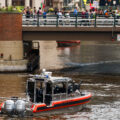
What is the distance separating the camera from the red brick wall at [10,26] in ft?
160

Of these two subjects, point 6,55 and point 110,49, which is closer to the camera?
point 6,55

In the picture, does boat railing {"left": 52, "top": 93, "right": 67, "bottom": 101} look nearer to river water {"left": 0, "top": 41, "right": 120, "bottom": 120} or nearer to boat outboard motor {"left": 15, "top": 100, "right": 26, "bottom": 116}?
river water {"left": 0, "top": 41, "right": 120, "bottom": 120}

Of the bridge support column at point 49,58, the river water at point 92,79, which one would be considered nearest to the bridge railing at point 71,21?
the river water at point 92,79

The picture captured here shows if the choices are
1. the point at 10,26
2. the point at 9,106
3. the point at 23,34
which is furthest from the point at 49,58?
the point at 9,106

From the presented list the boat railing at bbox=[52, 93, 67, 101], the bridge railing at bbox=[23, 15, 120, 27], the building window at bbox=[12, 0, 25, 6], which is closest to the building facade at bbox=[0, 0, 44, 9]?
the building window at bbox=[12, 0, 25, 6]

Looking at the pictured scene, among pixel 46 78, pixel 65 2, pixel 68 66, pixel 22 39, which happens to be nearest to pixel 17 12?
pixel 22 39

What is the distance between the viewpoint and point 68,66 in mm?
52594

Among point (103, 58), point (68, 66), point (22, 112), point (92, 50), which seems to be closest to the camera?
point (22, 112)

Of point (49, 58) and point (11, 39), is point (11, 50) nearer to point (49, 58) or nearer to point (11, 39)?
point (11, 39)

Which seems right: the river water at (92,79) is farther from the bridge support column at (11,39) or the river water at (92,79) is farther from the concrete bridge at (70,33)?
the concrete bridge at (70,33)

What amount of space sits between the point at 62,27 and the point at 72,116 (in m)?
18.4

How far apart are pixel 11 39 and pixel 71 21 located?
214 inches

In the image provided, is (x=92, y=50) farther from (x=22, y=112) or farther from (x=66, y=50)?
(x=22, y=112)

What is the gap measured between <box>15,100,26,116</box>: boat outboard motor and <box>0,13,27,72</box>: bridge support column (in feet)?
60.9
